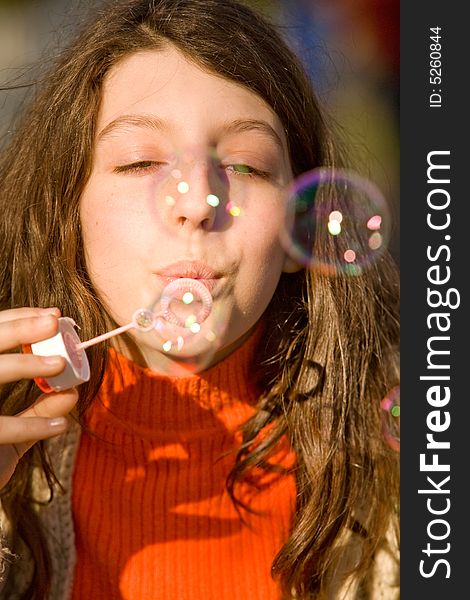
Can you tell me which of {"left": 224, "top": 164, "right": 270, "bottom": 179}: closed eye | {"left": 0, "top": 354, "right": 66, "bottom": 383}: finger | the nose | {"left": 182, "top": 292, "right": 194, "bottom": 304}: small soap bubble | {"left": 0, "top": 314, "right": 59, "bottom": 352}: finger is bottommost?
{"left": 0, "top": 354, "right": 66, "bottom": 383}: finger

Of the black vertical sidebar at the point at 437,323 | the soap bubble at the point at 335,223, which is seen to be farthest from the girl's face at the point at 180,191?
the black vertical sidebar at the point at 437,323

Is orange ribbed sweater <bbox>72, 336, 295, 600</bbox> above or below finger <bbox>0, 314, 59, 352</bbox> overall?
below

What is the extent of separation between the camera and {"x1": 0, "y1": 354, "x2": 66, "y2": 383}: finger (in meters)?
0.81

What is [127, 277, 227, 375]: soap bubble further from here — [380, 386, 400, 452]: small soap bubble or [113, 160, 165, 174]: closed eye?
[380, 386, 400, 452]: small soap bubble

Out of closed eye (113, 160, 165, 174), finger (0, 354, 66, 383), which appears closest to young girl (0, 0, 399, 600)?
closed eye (113, 160, 165, 174)

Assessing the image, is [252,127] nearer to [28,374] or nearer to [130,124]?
[130,124]

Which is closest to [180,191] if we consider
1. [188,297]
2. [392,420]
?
[188,297]

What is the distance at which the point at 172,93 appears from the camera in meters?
0.99

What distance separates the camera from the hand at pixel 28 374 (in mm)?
816

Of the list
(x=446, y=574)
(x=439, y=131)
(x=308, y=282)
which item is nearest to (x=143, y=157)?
(x=308, y=282)

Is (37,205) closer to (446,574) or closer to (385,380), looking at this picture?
(385,380)

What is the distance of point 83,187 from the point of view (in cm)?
106

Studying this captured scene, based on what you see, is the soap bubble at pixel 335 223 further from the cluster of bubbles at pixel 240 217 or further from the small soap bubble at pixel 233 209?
the small soap bubble at pixel 233 209

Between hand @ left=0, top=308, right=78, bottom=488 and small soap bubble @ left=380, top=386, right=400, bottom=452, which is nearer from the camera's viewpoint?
hand @ left=0, top=308, right=78, bottom=488
